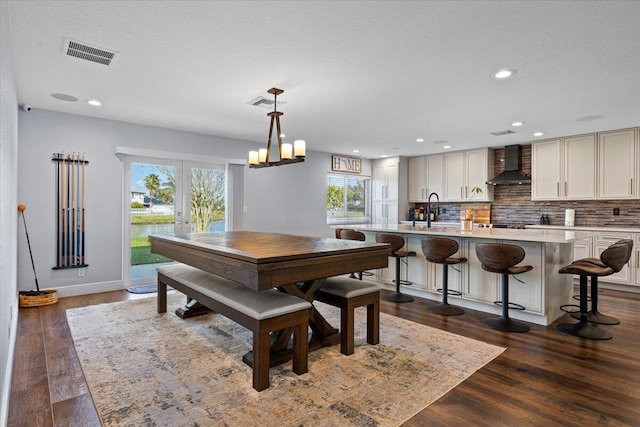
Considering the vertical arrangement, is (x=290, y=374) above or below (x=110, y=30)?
below

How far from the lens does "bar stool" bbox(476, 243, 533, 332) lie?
336 centimetres

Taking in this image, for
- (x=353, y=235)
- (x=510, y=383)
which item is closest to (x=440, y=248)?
(x=353, y=235)

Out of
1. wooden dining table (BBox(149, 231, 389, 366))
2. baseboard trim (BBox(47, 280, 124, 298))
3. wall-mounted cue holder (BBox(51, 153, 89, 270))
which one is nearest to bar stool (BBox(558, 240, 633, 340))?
wooden dining table (BBox(149, 231, 389, 366))

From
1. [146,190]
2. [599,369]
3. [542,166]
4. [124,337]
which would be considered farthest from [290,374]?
[542,166]

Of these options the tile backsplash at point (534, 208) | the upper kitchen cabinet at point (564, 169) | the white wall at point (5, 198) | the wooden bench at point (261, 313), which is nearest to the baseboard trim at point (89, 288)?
the white wall at point (5, 198)

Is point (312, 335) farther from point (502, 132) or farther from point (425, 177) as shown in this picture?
point (425, 177)

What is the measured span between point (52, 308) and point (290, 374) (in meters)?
3.38

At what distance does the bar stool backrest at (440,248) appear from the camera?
3.90m

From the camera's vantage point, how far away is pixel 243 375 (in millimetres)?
2467

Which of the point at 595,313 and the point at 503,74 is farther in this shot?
the point at 595,313

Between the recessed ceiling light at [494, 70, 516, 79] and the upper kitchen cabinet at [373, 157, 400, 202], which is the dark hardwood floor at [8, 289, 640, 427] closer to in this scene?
the recessed ceiling light at [494, 70, 516, 79]

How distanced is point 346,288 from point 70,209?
4072 mm

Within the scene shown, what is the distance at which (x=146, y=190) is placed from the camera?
5.39 metres

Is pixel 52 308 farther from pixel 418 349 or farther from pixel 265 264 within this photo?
pixel 418 349
